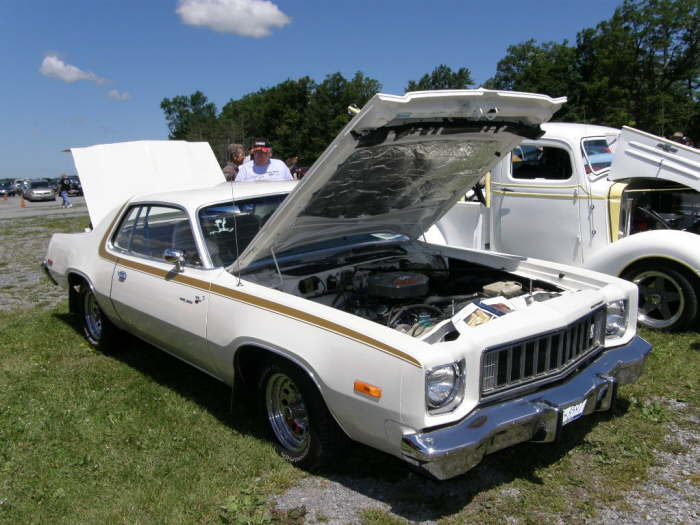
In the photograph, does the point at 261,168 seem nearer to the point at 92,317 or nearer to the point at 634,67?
the point at 92,317

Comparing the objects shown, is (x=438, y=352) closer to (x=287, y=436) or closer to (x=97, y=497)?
(x=287, y=436)

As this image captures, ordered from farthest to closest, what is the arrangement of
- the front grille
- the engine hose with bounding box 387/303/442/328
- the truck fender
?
1. the truck fender
2. the engine hose with bounding box 387/303/442/328
3. the front grille

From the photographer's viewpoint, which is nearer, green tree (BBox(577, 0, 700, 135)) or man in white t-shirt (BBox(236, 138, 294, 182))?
man in white t-shirt (BBox(236, 138, 294, 182))

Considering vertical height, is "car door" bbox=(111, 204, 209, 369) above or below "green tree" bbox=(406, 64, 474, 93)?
below

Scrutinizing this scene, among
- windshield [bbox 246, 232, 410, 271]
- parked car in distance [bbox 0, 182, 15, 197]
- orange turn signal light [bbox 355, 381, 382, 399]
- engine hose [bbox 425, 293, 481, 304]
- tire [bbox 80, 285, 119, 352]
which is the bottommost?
parked car in distance [bbox 0, 182, 15, 197]

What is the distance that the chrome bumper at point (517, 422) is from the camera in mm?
2611

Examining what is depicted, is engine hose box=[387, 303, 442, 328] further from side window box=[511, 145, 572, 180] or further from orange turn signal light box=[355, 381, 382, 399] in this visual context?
side window box=[511, 145, 572, 180]

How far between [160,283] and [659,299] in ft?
14.5

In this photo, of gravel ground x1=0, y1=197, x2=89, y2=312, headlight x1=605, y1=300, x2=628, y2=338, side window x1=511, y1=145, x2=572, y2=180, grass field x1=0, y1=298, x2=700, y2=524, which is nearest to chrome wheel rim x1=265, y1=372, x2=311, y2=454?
grass field x1=0, y1=298, x2=700, y2=524

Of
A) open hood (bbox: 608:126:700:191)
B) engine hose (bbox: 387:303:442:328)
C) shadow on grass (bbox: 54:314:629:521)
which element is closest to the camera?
shadow on grass (bbox: 54:314:629:521)

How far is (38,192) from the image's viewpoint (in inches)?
1471

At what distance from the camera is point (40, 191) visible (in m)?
37.5

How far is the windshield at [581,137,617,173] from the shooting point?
6.23 metres

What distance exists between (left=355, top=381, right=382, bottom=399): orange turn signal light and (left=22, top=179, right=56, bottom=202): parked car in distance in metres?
40.3
